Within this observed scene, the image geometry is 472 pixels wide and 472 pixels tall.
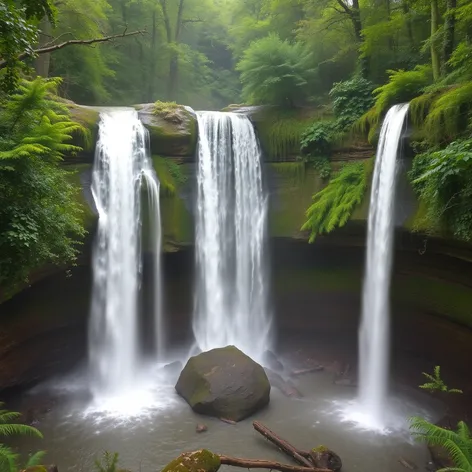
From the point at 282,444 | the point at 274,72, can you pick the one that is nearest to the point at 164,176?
the point at 274,72

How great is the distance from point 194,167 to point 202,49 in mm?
17381

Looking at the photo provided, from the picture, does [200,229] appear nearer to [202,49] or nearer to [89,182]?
[89,182]

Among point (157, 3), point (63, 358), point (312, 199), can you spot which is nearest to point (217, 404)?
point (63, 358)

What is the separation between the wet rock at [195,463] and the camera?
12.4 ft

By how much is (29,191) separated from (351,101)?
8863 mm

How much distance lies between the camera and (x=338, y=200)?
10195mm

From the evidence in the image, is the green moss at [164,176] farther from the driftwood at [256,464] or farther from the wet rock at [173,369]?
the driftwood at [256,464]

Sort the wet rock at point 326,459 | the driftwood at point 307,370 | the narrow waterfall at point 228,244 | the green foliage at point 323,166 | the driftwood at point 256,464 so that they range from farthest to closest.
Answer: the narrow waterfall at point 228,244 → the green foliage at point 323,166 → the driftwood at point 307,370 → the wet rock at point 326,459 → the driftwood at point 256,464

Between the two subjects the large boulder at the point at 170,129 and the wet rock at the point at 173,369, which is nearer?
the wet rock at the point at 173,369

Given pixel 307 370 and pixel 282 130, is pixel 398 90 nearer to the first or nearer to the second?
pixel 282 130

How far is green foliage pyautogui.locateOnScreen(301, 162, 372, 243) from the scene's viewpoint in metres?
9.78

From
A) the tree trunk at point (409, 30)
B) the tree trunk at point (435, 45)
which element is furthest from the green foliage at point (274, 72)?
the tree trunk at point (435, 45)

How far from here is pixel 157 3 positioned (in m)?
21.4

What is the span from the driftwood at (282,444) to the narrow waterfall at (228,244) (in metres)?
3.85
